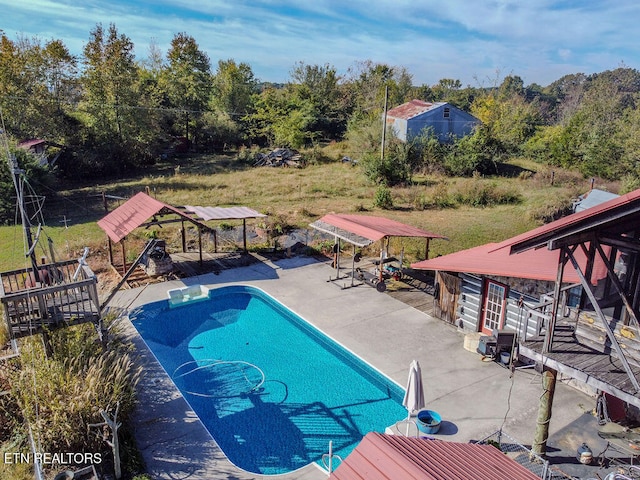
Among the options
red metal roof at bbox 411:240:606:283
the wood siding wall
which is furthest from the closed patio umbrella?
A: the wood siding wall

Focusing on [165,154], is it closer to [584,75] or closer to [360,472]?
[360,472]

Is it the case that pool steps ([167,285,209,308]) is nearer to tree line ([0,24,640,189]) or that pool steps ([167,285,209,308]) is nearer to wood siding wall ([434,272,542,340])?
wood siding wall ([434,272,542,340])

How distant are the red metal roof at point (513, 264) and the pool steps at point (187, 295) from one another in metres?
8.08

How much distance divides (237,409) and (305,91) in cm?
5071

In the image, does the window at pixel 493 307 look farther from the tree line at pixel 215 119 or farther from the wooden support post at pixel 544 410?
the tree line at pixel 215 119

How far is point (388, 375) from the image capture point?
12.0 m

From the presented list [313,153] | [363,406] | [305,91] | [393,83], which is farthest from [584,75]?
[363,406]

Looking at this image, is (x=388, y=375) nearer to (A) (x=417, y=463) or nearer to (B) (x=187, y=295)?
(A) (x=417, y=463)

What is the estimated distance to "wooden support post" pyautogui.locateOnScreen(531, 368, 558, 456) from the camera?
827 cm

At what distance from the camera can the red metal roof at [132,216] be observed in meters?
16.7

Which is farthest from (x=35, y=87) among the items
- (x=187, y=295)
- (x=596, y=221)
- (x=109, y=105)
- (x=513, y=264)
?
(x=596, y=221)

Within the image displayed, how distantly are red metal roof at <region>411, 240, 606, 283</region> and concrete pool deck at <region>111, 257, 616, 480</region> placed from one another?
224 cm

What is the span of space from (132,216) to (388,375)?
11578mm

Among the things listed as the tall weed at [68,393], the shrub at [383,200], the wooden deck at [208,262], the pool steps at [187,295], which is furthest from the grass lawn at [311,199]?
the tall weed at [68,393]
